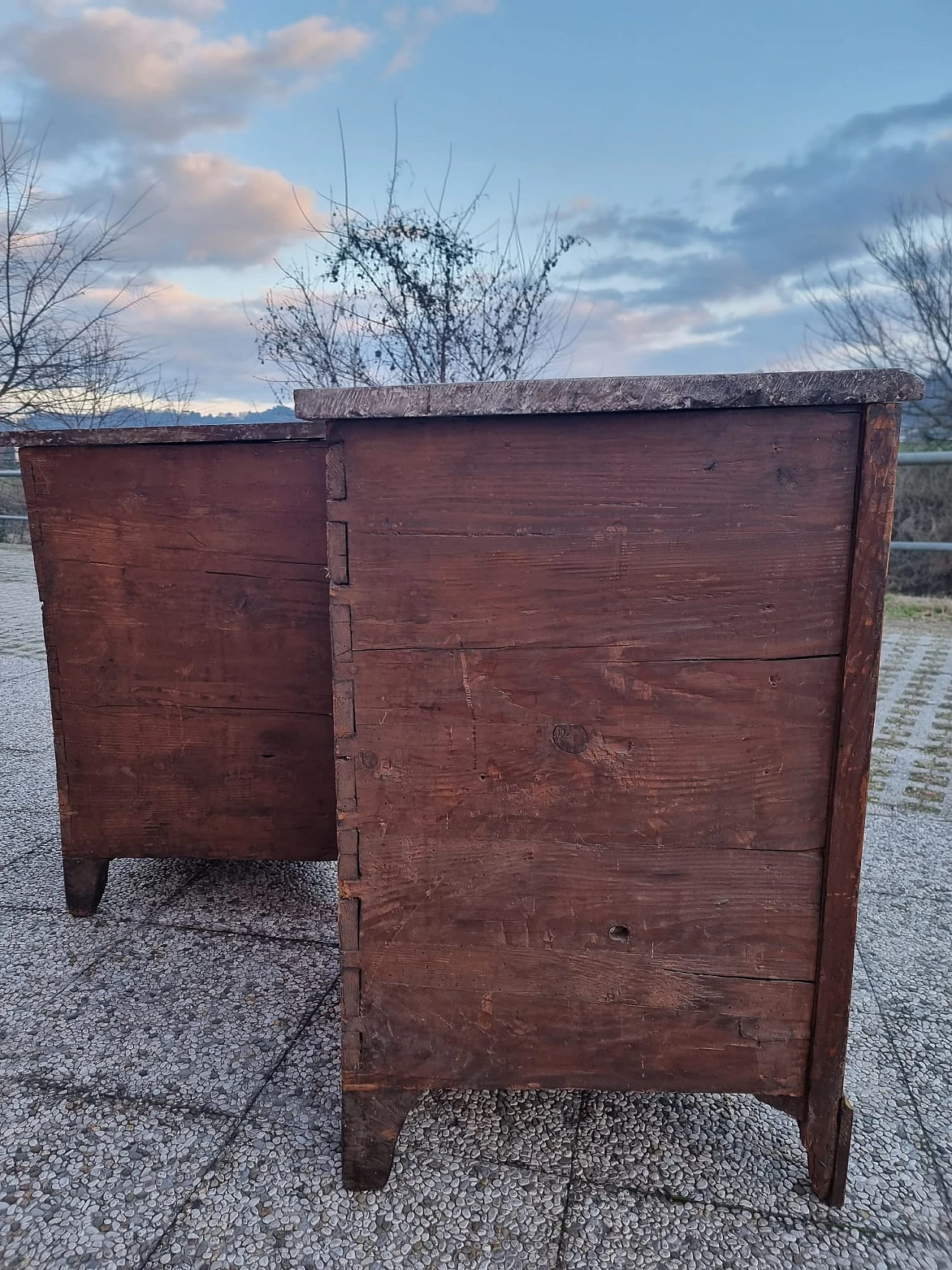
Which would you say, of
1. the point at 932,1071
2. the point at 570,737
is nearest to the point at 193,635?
the point at 570,737

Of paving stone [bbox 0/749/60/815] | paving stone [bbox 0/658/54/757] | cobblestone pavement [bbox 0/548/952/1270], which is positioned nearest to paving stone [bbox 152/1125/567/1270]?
cobblestone pavement [bbox 0/548/952/1270]

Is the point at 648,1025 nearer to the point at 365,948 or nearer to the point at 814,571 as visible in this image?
the point at 365,948

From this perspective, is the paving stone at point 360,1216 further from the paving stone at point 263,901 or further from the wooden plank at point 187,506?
the wooden plank at point 187,506

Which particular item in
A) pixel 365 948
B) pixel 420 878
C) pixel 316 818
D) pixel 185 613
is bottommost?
pixel 316 818

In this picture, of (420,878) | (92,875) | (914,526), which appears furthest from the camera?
(914,526)

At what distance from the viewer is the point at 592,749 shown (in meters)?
1.30

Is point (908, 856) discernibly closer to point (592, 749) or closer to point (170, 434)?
point (592, 749)

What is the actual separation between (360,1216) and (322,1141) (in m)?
0.19

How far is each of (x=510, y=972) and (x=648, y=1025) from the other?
10.1 inches

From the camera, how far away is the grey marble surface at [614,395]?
112 centimetres

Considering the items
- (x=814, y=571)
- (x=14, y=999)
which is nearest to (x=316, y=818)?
(x=14, y=999)

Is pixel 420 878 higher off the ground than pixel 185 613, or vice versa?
pixel 185 613

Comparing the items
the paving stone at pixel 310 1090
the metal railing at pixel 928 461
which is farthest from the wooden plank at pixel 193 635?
the metal railing at pixel 928 461

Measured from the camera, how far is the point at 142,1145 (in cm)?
150
